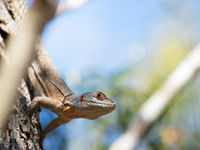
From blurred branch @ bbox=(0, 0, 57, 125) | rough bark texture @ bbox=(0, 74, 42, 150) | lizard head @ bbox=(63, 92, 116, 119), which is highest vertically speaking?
blurred branch @ bbox=(0, 0, 57, 125)

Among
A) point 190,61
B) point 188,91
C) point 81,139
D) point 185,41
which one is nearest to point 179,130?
point 188,91

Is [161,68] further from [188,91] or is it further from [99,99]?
[99,99]

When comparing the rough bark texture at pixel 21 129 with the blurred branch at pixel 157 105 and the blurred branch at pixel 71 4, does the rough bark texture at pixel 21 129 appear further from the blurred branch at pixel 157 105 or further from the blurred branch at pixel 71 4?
the blurred branch at pixel 71 4

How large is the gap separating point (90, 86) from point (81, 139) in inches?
62.5

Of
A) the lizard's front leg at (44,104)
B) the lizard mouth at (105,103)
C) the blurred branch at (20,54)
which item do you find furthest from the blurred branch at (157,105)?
the lizard mouth at (105,103)

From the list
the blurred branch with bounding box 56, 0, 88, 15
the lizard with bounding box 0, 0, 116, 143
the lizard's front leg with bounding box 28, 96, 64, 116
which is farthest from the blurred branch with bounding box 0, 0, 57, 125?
the blurred branch with bounding box 56, 0, 88, 15

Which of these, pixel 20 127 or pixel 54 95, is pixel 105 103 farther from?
pixel 20 127

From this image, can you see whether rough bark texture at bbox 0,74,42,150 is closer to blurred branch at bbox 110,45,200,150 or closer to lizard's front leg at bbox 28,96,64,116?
lizard's front leg at bbox 28,96,64,116

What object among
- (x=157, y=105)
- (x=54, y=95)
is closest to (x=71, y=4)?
(x=54, y=95)

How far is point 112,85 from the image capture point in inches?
342

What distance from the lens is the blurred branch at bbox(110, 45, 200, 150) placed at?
7.11 ft

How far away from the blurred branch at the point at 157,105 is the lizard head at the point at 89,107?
1.73 m

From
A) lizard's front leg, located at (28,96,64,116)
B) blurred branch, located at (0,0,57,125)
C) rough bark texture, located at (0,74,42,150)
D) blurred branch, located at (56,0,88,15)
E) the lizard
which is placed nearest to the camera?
blurred branch, located at (0,0,57,125)

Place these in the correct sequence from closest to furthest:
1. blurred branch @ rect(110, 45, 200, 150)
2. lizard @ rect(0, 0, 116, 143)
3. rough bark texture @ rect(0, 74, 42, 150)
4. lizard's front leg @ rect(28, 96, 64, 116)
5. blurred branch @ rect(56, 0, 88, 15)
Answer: blurred branch @ rect(110, 45, 200, 150) → rough bark texture @ rect(0, 74, 42, 150) → lizard's front leg @ rect(28, 96, 64, 116) → lizard @ rect(0, 0, 116, 143) → blurred branch @ rect(56, 0, 88, 15)
